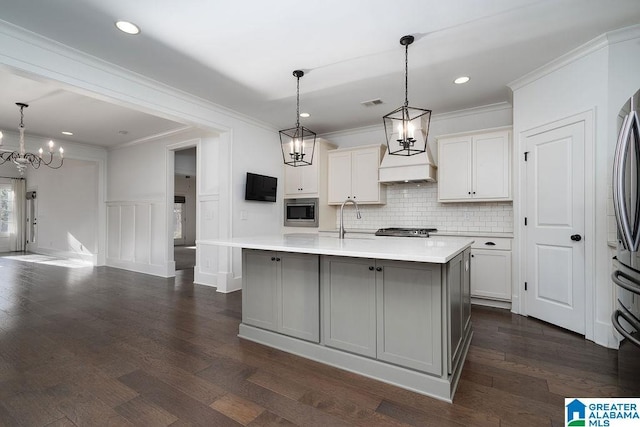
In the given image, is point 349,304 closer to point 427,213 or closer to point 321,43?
point 321,43

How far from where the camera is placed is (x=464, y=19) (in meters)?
2.38

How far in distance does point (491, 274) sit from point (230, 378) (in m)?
3.15

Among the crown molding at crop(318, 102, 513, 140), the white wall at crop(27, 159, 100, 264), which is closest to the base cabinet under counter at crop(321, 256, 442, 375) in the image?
the crown molding at crop(318, 102, 513, 140)

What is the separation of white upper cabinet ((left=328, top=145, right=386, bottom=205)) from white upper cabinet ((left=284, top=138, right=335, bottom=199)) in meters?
0.16

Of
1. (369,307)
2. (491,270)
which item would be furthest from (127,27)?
(491,270)

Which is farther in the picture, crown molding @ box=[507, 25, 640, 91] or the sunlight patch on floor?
the sunlight patch on floor

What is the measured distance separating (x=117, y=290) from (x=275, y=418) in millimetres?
3977

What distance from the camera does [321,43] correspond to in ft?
8.93

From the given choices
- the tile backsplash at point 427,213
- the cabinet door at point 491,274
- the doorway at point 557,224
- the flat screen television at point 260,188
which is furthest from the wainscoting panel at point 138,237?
the doorway at point 557,224

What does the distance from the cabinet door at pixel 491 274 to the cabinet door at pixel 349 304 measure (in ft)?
7.44

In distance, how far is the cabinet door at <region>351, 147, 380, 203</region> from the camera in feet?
15.6

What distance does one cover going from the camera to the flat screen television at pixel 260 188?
4754mm

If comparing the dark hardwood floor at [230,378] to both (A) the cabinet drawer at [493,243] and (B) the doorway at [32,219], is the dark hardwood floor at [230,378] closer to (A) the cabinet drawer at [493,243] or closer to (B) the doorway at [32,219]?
(A) the cabinet drawer at [493,243]

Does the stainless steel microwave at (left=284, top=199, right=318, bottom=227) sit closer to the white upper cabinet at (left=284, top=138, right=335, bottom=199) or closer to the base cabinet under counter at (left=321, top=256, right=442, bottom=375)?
the white upper cabinet at (left=284, top=138, right=335, bottom=199)
